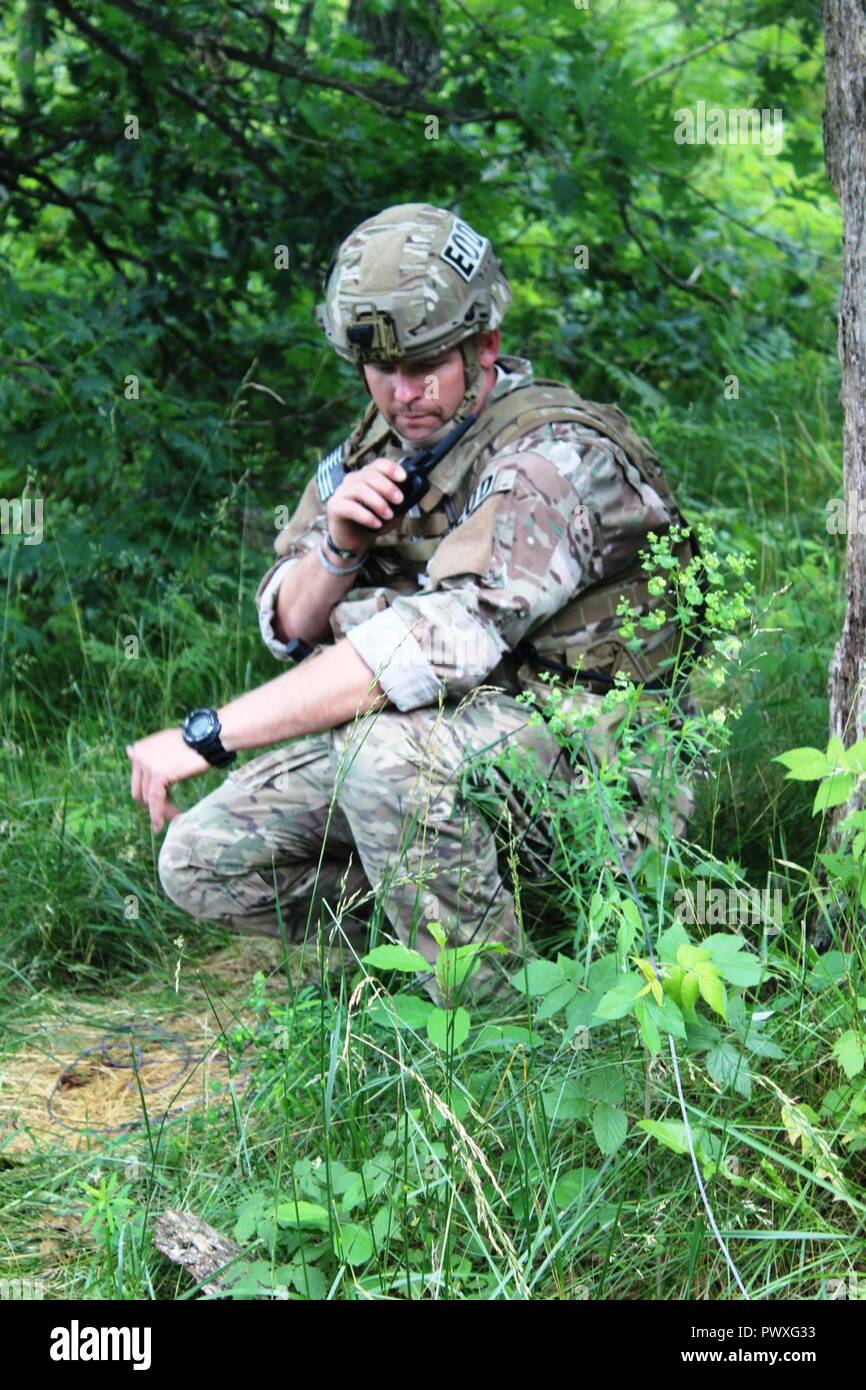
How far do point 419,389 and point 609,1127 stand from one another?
177cm

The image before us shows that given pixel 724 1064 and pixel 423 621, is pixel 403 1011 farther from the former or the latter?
pixel 423 621

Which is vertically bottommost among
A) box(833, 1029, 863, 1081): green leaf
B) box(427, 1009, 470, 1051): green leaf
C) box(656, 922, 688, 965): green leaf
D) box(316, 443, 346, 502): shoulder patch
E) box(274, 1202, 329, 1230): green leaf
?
box(274, 1202, 329, 1230): green leaf

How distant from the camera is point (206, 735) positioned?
10.2ft

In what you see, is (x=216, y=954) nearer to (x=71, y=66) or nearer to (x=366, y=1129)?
(x=366, y=1129)

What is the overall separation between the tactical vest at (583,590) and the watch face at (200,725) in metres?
0.62

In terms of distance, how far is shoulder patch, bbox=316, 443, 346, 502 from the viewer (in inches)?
147

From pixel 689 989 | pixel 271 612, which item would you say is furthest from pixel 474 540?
pixel 689 989

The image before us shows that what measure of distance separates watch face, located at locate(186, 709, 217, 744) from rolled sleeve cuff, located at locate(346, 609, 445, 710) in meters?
0.33

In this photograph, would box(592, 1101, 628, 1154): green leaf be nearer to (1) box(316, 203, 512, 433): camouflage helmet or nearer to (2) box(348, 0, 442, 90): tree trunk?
(1) box(316, 203, 512, 433): camouflage helmet

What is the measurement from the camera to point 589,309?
5852 mm

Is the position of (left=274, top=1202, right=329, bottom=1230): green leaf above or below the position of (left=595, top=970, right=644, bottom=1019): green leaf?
below

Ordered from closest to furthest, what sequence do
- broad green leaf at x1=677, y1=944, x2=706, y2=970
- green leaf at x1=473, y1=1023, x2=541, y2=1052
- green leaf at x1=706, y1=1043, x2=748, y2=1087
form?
broad green leaf at x1=677, y1=944, x2=706, y2=970
green leaf at x1=706, y1=1043, x2=748, y2=1087
green leaf at x1=473, y1=1023, x2=541, y2=1052

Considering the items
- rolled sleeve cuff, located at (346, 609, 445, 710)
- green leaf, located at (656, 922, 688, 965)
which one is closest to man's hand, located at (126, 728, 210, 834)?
rolled sleeve cuff, located at (346, 609, 445, 710)
